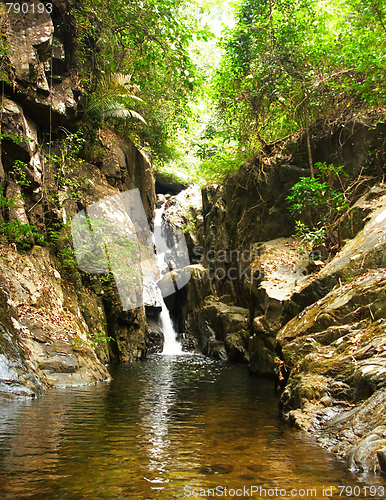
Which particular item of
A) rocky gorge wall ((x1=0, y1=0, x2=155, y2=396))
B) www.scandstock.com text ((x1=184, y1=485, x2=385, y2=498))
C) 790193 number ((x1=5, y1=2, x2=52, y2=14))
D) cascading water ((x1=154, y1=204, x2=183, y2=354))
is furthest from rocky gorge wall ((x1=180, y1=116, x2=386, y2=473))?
790193 number ((x1=5, y1=2, x2=52, y2=14))

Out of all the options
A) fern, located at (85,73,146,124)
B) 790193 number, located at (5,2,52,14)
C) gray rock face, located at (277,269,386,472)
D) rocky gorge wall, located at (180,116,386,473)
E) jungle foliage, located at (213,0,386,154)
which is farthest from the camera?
fern, located at (85,73,146,124)

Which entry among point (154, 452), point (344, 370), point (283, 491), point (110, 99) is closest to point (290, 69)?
point (110, 99)

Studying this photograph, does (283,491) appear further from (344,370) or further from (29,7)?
(29,7)

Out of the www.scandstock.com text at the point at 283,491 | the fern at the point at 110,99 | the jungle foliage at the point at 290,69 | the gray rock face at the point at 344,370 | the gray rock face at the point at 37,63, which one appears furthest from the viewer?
the fern at the point at 110,99

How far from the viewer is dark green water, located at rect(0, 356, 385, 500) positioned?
2479mm

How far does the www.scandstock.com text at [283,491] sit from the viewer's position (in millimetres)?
2387

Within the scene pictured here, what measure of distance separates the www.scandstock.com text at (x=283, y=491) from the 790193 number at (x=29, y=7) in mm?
11426

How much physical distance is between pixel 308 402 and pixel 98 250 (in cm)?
941

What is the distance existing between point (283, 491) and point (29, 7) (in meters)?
12.1

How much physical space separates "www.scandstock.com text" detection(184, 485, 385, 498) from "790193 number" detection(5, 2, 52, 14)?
11426mm

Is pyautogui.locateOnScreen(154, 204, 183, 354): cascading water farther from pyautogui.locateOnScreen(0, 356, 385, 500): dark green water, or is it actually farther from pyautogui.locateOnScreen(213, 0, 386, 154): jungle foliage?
pyautogui.locateOnScreen(0, 356, 385, 500): dark green water

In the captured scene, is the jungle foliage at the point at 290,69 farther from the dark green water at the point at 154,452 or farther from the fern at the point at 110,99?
the dark green water at the point at 154,452

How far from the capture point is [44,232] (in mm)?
9852

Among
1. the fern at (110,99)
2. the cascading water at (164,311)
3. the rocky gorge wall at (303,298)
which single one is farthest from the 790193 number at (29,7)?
the cascading water at (164,311)
